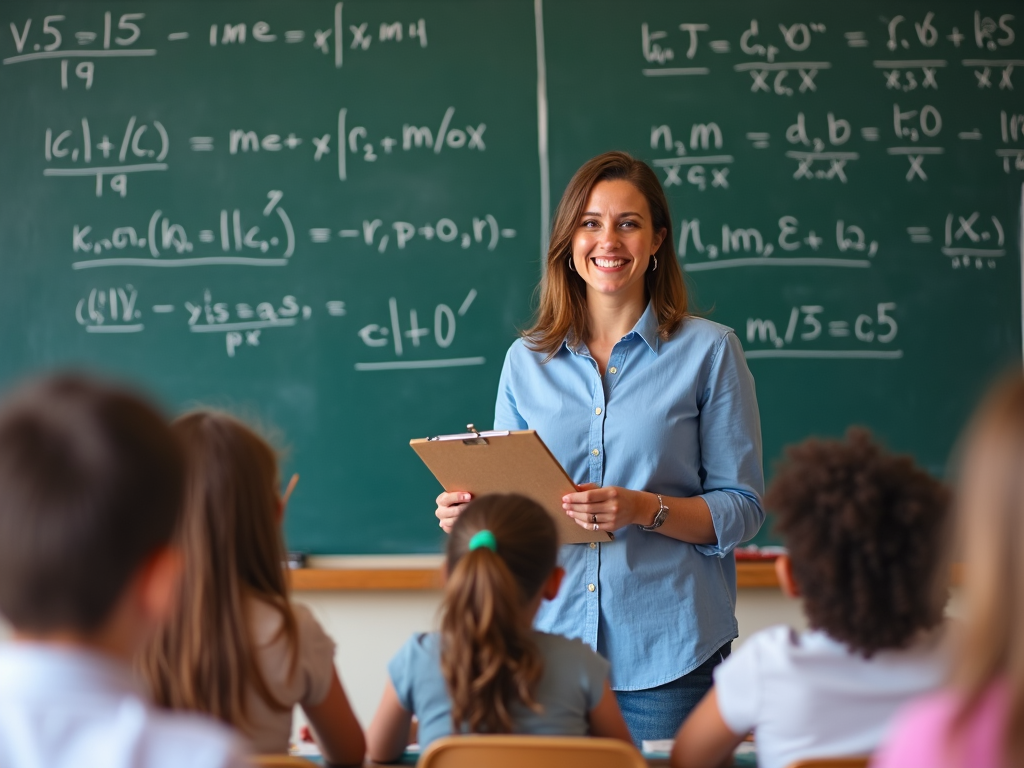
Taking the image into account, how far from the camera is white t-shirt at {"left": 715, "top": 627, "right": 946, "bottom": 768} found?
1328mm

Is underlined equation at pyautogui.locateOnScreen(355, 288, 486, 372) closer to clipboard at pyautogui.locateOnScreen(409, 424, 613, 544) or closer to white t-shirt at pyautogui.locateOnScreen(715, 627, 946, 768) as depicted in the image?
clipboard at pyautogui.locateOnScreen(409, 424, 613, 544)

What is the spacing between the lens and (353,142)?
10.6 feet

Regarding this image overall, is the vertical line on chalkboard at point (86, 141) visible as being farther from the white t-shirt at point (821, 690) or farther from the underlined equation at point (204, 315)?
the white t-shirt at point (821, 690)

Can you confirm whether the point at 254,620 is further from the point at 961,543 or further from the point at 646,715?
the point at 961,543

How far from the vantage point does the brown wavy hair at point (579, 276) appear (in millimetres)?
2146

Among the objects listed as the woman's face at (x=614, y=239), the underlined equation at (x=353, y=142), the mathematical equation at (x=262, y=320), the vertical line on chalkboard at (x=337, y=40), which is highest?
the vertical line on chalkboard at (x=337, y=40)

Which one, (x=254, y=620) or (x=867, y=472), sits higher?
(x=867, y=472)

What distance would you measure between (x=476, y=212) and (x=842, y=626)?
2.10m

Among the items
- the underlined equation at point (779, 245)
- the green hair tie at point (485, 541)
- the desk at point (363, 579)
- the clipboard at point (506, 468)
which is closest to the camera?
the green hair tie at point (485, 541)

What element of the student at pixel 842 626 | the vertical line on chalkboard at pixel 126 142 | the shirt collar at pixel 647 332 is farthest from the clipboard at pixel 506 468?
the vertical line on chalkboard at pixel 126 142

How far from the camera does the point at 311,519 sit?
3166mm

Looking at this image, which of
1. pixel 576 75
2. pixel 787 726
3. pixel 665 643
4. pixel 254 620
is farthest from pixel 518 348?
pixel 576 75

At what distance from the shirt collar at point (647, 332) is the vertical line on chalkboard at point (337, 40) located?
1.57m

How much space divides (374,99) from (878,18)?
1.57 meters
